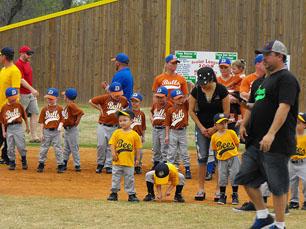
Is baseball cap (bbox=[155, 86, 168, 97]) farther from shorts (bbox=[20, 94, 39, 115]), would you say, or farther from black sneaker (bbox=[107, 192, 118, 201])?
shorts (bbox=[20, 94, 39, 115])

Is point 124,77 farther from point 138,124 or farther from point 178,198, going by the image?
point 178,198

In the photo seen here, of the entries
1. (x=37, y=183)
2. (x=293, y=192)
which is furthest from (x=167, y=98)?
(x=293, y=192)

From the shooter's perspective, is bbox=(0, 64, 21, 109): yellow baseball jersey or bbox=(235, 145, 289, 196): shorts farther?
bbox=(0, 64, 21, 109): yellow baseball jersey

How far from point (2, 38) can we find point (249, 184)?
68.0ft

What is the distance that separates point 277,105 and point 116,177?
3.28m

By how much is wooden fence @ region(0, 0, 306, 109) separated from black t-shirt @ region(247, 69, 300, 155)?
1832cm

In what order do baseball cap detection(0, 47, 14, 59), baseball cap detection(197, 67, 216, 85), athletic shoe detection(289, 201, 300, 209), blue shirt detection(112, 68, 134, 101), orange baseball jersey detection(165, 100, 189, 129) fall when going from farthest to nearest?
baseball cap detection(0, 47, 14, 59), blue shirt detection(112, 68, 134, 101), orange baseball jersey detection(165, 100, 189, 129), baseball cap detection(197, 67, 216, 85), athletic shoe detection(289, 201, 300, 209)

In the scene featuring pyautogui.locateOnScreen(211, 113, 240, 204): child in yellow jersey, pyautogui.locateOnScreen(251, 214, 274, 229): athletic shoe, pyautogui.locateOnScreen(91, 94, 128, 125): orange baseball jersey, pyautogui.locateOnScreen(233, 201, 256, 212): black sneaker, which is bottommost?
pyautogui.locateOnScreen(233, 201, 256, 212): black sneaker

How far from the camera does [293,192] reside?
10992 mm

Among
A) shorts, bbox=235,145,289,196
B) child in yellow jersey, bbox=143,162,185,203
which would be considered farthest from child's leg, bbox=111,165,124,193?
shorts, bbox=235,145,289,196

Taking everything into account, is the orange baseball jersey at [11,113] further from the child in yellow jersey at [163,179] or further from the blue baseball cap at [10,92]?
the child in yellow jersey at [163,179]

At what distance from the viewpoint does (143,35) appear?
27156mm

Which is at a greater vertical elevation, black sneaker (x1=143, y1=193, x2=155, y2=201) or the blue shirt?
the blue shirt

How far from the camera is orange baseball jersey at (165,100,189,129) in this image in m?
13.6
